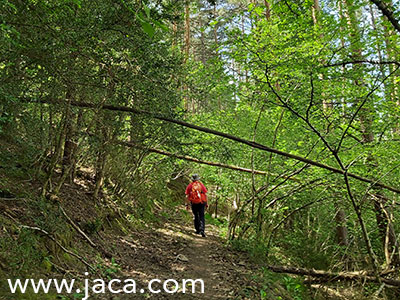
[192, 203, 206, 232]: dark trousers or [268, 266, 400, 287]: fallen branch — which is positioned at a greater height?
[192, 203, 206, 232]: dark trousers

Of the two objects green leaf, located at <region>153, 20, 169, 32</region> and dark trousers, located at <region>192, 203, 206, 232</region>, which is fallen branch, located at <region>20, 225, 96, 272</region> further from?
dark trousers, located at <region>192, 203, 206, 232</region>

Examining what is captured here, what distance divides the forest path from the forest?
0.05m

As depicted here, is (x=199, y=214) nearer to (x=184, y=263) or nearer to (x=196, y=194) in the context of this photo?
(x=196, y=194)

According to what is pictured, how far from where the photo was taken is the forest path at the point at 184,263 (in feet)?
15.9

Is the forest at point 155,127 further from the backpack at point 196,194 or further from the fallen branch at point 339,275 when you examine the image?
the backpack at point 196,194

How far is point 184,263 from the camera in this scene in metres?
6.14

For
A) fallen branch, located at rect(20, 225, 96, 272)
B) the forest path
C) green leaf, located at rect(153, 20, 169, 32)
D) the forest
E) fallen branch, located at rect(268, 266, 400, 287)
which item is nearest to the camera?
green leaf, located at rect(153, 20, 169, 32)

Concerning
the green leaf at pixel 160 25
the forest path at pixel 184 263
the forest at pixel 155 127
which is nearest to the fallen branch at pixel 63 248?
the forest at pixel 155 127

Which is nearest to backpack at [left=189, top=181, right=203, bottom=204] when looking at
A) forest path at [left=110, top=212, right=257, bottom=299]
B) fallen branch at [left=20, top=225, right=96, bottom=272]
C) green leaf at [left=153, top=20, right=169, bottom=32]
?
forest path at [left=110, top=212, right=257, bottom=299]

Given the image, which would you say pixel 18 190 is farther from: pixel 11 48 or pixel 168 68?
pixel 168 68

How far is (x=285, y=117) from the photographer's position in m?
7.93

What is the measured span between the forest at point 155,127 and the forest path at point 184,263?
0.15 feet

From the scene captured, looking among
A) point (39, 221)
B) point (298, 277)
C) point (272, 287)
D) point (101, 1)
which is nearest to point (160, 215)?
point (298, 277)

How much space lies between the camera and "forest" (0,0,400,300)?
12.5 ft
